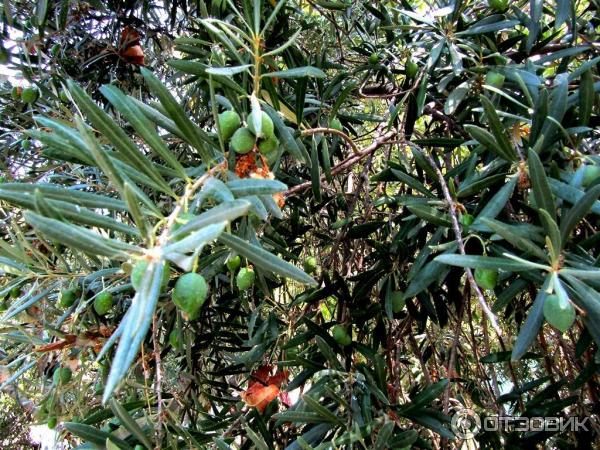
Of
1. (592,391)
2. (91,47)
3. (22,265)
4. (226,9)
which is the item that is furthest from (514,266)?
(91,47)

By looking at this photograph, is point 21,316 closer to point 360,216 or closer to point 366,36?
point 360,216

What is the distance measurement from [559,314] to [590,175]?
1.39ft

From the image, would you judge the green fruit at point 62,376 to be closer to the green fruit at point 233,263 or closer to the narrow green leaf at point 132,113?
the green fruit at point 233,263

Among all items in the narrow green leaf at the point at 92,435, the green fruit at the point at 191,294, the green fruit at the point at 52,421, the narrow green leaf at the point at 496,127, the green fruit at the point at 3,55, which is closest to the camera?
the green fruit at the point at 191,294

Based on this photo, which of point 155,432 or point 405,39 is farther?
point 405,39

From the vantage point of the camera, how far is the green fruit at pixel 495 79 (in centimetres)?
153

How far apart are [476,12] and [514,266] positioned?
4.81ft

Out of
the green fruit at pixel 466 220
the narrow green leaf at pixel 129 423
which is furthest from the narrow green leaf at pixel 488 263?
the narrow green leaf at pixel 129 423

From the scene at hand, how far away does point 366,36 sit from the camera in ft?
7.50

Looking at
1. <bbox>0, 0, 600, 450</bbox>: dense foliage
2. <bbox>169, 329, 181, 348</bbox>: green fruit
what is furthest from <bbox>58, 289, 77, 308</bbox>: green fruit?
<bbox>169, 329, 181, 348</bbox>: green fruit

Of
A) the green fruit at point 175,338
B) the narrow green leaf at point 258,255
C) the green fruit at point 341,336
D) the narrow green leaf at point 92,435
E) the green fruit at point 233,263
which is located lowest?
the green fruit at point 341,336

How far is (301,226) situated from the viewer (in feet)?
7.32

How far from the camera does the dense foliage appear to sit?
3.08 ft

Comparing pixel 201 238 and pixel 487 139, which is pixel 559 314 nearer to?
pixel 487 139
